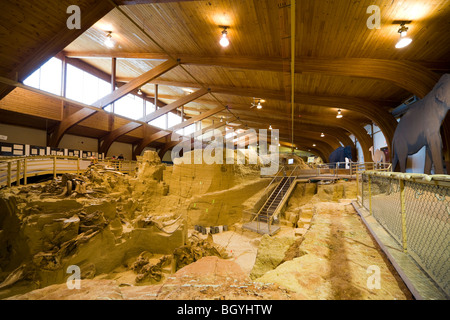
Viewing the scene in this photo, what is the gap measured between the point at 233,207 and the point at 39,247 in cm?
886

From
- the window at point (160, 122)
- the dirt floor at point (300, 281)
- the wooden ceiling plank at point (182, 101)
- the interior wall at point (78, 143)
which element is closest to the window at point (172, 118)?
the window at point (160, 122)

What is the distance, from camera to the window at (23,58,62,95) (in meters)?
11.1

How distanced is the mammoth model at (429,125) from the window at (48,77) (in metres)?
18.2

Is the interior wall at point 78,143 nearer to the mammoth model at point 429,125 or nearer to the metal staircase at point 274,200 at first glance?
the metal staircase at point 274,200

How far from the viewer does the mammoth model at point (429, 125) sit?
5307 mm

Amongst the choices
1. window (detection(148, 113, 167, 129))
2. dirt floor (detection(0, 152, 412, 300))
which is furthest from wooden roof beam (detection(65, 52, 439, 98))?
window (detection(148, 113, 167, 129))

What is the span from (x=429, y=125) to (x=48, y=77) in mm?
18650

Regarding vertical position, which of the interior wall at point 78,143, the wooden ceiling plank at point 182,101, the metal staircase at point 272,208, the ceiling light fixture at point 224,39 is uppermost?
the wooden ceiling plank at point 182,101

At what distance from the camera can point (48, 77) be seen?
1183 cm

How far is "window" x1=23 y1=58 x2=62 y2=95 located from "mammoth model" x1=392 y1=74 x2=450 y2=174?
18220 millimetres

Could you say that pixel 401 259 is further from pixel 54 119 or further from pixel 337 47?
pixel 54 119

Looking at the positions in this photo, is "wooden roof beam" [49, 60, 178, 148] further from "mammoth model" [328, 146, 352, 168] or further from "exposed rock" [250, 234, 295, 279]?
"mammoth model" [328, 146, 352, 168]

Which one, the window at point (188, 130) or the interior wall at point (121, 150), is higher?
the window at point (188, 130)
